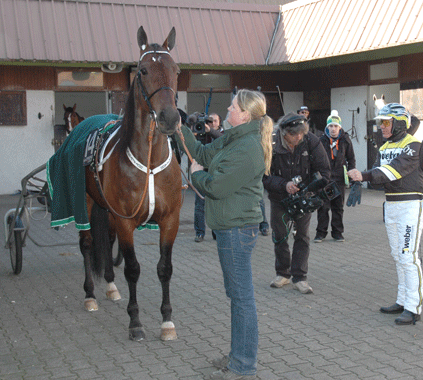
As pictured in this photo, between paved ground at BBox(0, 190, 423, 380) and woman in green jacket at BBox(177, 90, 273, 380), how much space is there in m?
0.37

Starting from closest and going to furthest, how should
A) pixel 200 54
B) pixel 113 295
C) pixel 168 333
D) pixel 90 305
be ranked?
pixel 168 333 → pixel 90 305 → pixel 113 295 → pixel 200 54

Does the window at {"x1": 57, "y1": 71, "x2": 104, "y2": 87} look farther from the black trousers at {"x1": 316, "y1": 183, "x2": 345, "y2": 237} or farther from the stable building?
the black trousers at {"x1": 316, "y1": 183, "x2": 345, "y2": 237}

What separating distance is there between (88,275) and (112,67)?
9666 millimetres

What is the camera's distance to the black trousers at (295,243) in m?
6.40

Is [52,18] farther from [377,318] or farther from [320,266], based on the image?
[377,318]

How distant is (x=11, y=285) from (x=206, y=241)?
3.41 m

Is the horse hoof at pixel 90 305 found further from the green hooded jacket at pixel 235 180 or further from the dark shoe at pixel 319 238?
the dark shoe at pixel 319 238

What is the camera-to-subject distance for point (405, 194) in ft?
17.3

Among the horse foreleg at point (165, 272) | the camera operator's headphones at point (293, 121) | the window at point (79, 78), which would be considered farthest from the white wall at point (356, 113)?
the horse foreleg at point (165, 272)

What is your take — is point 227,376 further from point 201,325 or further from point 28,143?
point 28,143

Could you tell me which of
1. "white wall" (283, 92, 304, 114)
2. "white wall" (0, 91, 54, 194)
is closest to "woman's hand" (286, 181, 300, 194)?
"white wall" (0, 91, 54, 194)

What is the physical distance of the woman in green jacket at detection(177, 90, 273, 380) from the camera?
3936 mm

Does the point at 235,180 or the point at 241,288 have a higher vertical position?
the point at 235,180

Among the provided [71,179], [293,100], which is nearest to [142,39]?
[71,179]
